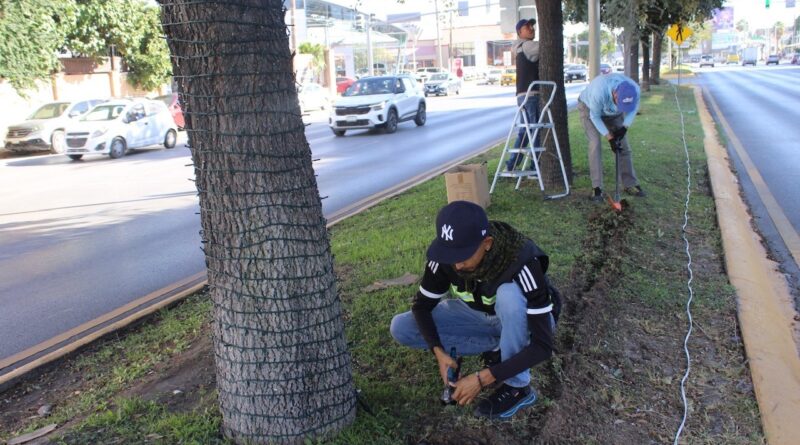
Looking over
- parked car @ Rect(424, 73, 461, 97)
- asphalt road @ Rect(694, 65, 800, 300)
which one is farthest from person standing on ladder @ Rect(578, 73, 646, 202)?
parked car @ Rect(424, 73, 461, 97)

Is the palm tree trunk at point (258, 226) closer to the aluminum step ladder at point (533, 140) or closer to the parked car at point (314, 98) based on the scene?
the aluminum step ladder at point (533, 140)

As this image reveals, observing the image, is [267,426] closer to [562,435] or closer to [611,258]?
[562,435]

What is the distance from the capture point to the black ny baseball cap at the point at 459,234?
2.91 meters

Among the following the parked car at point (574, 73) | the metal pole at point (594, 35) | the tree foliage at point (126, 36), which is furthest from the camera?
the parked car at point (574, 73)

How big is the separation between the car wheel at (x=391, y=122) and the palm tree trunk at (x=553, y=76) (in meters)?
12.0

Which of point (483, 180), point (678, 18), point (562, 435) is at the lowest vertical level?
point (562, 435)

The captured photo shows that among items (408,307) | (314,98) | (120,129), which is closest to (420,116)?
(120,129)

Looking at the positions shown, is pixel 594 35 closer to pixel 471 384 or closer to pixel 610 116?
pixel 610 116

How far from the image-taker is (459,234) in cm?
291

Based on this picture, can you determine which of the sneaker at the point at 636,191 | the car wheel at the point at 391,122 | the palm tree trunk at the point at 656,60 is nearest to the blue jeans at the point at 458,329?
the sneaker at the point at 636,191

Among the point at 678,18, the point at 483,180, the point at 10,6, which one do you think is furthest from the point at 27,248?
the point at 678,18

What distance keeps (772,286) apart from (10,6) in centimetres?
2155

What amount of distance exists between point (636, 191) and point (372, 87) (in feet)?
46.8

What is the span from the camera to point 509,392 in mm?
3242
